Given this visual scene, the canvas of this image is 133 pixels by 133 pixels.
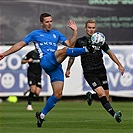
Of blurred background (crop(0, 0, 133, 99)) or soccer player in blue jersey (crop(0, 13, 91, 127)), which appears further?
blurred background (crop(0, 0, 133, 99))

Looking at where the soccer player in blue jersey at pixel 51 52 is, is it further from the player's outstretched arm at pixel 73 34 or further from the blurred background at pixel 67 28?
the blurred background at pixel 67 28

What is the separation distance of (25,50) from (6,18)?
1.42 metres

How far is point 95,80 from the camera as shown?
1490 cm

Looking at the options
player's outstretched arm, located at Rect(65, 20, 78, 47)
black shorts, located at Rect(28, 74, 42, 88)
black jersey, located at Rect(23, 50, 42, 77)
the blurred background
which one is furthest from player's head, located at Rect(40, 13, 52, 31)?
the blurred background

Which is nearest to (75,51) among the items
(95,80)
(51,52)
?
(51,52)

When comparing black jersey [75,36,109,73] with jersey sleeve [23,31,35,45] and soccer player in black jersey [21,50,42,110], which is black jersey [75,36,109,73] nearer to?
jersey sleeve [23,31,35,45]

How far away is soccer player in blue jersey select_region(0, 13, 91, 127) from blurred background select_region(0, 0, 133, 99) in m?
12.2

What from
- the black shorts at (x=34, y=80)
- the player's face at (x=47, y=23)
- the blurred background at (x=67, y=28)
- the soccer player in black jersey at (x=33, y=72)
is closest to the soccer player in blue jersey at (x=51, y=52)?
the player's face at (x=47, y=23)

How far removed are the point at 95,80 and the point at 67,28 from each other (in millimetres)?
11635

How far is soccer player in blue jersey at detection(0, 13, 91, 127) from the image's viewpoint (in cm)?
1287

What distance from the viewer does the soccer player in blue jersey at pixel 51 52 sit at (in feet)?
42.2

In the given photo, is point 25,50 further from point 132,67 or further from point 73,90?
point 132,67

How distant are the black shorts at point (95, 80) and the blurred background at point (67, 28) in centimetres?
1078

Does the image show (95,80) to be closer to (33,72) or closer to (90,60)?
(90,60)
